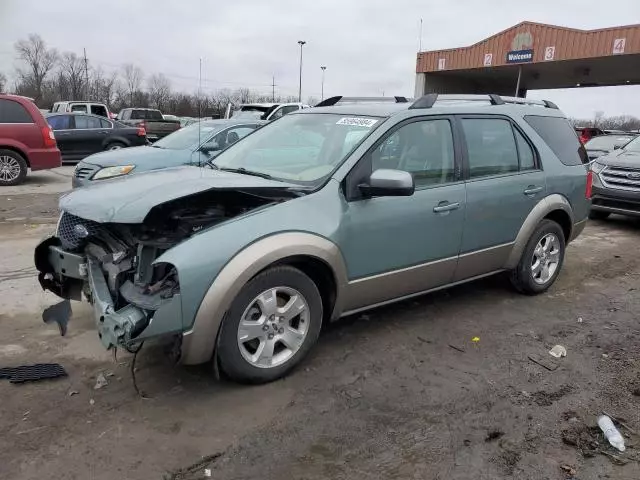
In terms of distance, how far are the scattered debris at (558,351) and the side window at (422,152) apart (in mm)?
1497

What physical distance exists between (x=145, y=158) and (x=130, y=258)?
5.34 meters

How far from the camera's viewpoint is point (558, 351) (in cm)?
400

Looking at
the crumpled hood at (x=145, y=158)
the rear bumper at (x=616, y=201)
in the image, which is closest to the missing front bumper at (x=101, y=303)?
the crumpled hood at (x=145, y=158)

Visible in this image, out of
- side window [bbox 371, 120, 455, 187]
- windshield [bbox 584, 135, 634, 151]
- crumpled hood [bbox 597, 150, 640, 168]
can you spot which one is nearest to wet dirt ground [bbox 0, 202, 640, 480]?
side window [bbox 371, 120, 455, 187]

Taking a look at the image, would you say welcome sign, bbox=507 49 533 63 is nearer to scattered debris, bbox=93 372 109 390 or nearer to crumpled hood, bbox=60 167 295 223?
crumpled hood, bbox=60 167 295 223

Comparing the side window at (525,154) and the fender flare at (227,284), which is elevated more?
the side window at (525,154)

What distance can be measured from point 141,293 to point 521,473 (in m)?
2.19

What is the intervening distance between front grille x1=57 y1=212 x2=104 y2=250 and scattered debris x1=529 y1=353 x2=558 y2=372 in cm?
313

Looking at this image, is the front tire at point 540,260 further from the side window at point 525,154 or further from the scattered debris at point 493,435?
the scattered debris at point 493,435

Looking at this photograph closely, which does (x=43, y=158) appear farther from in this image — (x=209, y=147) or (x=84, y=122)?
(x=209, y=147)

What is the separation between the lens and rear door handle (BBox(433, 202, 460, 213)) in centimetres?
400

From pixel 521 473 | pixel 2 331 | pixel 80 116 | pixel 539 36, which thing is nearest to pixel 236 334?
pixel 521 473

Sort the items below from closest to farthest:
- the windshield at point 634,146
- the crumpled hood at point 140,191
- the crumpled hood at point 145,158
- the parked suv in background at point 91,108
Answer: the crumpled hood at point 140,191 < the crumpled hood at point 145,158 < the windshield at point 634,146 < the parked suv in background at point 91,108

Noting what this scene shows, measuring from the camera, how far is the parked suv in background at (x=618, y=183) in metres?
8.57
